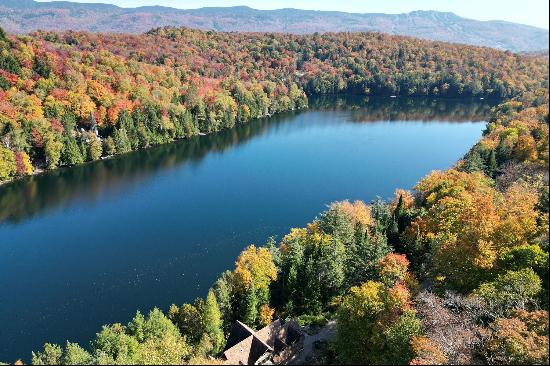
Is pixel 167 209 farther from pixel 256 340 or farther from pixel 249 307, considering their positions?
pixel 256 340

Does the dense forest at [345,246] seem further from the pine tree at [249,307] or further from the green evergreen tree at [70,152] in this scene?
the green evergreen tree at [70,152]

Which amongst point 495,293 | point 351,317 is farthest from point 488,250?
point 351,317

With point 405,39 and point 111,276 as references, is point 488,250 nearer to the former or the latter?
point 111,276

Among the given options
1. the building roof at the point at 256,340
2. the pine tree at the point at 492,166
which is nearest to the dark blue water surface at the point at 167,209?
the building roof at the point at 256,340

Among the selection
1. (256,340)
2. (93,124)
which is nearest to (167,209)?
(93,124)

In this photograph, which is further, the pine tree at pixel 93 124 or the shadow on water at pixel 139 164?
the pine tree at pixel 93 124

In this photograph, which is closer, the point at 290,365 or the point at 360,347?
the point at 360,347

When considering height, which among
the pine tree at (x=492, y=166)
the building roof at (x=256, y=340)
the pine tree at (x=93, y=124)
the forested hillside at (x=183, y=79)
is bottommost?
the building roof at (x=256, y=340)
